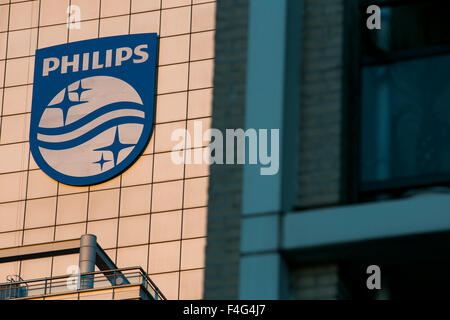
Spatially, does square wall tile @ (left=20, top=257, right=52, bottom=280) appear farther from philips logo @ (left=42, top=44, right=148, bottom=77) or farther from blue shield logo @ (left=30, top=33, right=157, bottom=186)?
philips logo @ (left=42, top=44, right=148, bottom=77)

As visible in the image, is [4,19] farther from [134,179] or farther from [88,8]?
[134,179]

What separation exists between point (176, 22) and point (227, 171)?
91.9 feet

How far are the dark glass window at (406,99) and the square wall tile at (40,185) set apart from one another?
89.6 feet

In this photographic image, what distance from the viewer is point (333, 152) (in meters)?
13.4

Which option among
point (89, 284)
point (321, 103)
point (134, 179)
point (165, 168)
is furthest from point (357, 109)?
point (134, 179)

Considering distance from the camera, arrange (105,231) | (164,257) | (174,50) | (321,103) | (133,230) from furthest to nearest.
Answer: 1. (174,50)
2. (105,231)
3. (133,230)
4. (164,257)
5. (321,103)

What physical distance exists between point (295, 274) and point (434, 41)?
9.15 feet

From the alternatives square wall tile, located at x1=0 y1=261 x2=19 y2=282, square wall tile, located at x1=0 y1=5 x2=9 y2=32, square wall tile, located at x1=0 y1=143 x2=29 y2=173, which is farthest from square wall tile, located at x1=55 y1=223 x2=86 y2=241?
square wall tile, located at x1=0 y1=5 x2=9 y2=32

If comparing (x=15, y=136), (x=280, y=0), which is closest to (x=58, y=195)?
(x=15, y=136)

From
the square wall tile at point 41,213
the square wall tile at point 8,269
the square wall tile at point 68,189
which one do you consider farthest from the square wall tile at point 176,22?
the square wall tile at point 8,269

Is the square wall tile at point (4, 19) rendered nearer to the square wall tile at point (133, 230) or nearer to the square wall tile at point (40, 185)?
the square wall tile at point (40, 185)

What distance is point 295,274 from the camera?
13125 millimetres

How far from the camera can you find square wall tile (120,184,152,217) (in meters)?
39.5

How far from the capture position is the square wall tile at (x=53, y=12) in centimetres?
4259
